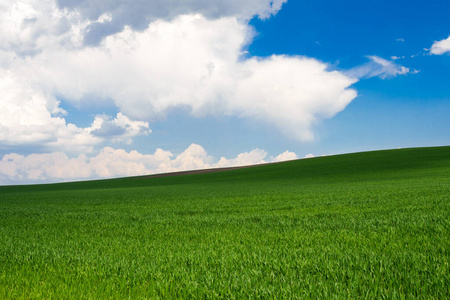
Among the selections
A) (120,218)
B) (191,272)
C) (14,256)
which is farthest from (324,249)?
(120,218)

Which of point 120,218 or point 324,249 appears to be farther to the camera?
point 120,218

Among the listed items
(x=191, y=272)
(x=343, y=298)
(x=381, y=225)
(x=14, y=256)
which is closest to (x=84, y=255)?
(x=14, y=256)

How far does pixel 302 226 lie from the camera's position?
810cm

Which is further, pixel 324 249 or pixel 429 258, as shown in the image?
pixel 324 249

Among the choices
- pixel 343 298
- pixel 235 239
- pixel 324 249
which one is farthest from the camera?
pixel 235 239

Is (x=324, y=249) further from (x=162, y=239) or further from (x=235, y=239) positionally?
(x=162, y=239)

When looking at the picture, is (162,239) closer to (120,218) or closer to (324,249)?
(324,249)

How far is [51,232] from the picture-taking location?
891 centimetres

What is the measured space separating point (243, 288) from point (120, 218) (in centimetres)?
894

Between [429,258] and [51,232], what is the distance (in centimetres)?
915

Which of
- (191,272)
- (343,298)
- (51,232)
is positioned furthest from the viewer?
(51,232)

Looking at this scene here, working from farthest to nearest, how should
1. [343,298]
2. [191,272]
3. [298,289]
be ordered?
[191,272] → [298,289] → [343,298]

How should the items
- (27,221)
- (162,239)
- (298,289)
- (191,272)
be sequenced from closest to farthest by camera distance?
(298,289), (191,272), (162,239), (27,221)

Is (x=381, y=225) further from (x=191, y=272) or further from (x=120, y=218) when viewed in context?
(x=120, y=218)
